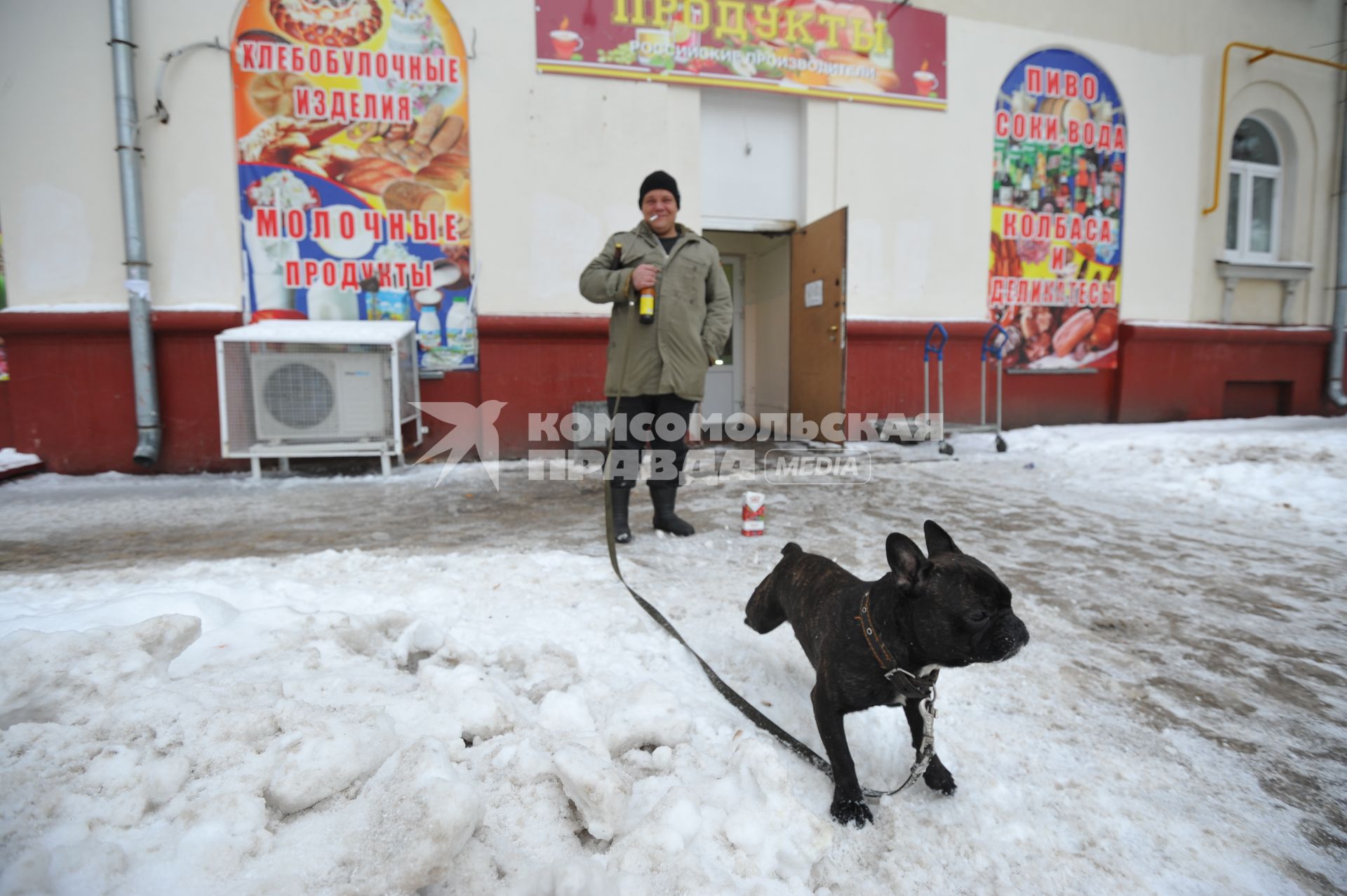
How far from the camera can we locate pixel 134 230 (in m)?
4.94

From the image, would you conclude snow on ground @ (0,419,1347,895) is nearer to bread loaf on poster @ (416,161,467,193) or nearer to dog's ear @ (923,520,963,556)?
dog's ear @ (923,520,963,556)

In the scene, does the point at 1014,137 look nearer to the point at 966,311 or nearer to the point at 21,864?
the point at 966,311

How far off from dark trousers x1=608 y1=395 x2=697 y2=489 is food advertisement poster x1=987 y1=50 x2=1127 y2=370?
536 cm

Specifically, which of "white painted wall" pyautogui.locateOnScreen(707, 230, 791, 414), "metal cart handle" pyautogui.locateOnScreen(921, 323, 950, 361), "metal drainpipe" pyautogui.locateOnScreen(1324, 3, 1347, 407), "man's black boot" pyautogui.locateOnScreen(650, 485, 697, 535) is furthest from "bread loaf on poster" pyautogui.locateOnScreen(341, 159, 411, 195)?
"metal drainpipe" pyautogui.locateOnScreen(1324, 3, 1347, 407)

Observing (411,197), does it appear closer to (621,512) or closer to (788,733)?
(621,512)

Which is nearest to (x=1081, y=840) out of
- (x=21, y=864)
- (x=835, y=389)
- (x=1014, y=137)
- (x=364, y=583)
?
(x=21, y=864)

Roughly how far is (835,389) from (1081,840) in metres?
5.19

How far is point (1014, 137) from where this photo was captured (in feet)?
22.8

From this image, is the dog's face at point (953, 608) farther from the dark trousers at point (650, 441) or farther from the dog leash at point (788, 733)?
the dark trousers at point (650, 441)

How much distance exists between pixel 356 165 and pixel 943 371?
6120mm

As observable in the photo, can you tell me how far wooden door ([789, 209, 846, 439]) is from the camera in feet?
19.8

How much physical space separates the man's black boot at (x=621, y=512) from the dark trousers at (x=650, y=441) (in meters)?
0.03

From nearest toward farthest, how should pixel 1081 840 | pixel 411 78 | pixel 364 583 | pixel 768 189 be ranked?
pixel 1081 840 < pixel 364 583 < pixel 411 78 < pixel 768 189

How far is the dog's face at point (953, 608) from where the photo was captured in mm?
1181
